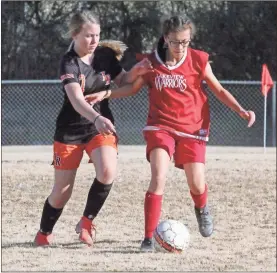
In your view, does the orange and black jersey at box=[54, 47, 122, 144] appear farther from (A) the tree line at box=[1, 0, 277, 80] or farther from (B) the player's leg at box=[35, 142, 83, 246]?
(A) the tree line at box=[1, 0, 277, 80]

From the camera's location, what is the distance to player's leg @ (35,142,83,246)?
5.93 meters

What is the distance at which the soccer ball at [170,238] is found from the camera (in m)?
5.83

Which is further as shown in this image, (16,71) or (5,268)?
(16,71)

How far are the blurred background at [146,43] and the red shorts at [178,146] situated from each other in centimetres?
1296

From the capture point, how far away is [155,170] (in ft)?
19.0

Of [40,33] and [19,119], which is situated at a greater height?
[40,33]

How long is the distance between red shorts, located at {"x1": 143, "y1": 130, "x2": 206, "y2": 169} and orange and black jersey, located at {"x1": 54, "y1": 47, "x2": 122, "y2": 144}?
0.42m

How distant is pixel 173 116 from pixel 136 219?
232 cm

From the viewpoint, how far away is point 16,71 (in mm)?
20828

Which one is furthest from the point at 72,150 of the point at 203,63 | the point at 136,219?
the point at 136,219

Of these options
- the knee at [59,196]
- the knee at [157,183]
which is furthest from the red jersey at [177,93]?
the knee at [59,196]

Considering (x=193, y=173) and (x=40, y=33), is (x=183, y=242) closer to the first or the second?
(x=193, y=173)

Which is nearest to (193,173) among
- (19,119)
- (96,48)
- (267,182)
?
(96,48)

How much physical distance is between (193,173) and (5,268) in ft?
5.03
